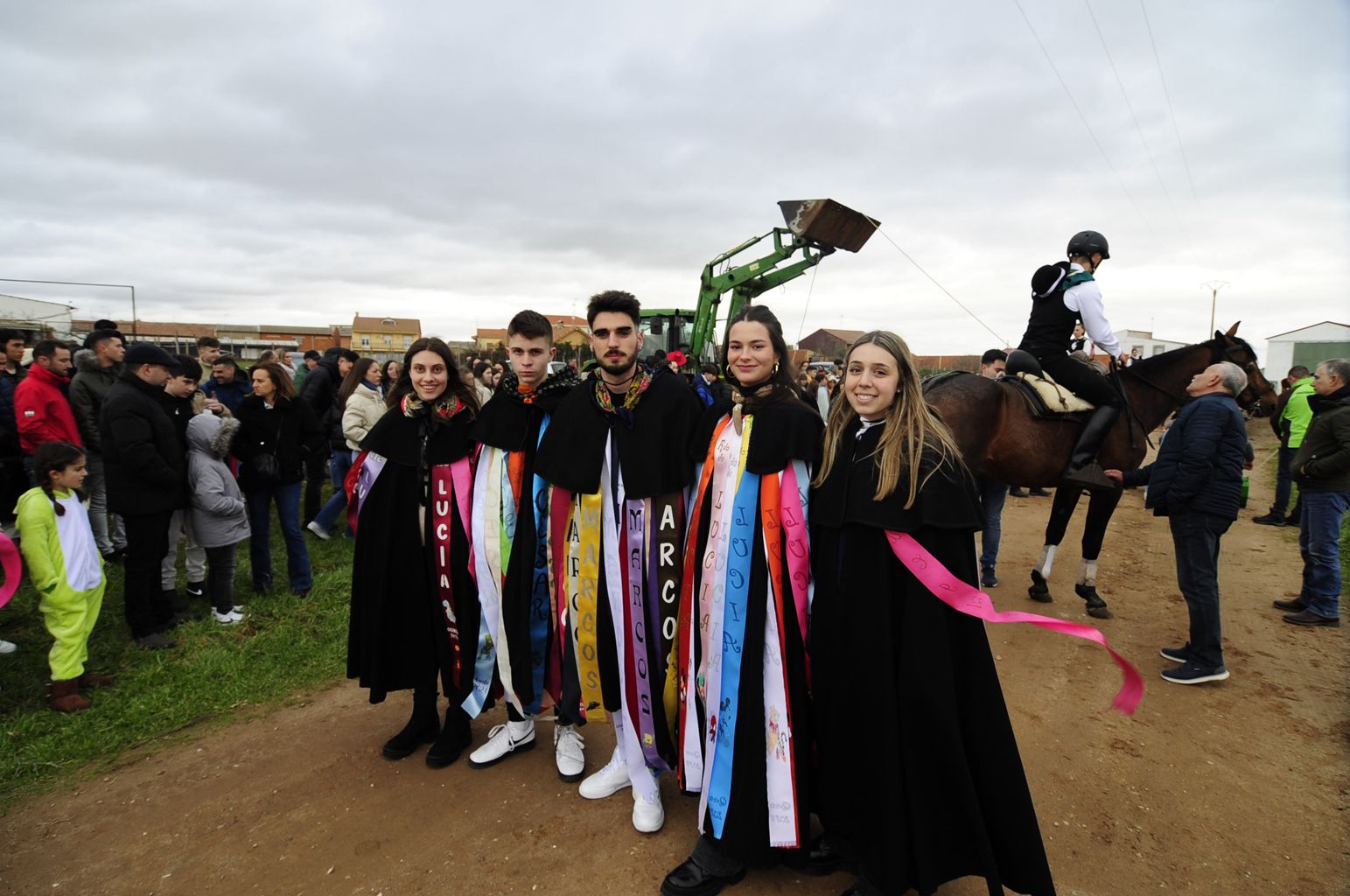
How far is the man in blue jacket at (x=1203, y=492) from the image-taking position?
12.9 ft

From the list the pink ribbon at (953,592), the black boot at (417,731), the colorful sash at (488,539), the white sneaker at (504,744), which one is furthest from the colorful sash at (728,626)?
the black boot at (417,731)

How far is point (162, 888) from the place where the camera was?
94.2 inches

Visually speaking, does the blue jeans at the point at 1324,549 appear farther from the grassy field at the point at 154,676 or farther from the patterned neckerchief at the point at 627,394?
the grassy field at the point at 154,676

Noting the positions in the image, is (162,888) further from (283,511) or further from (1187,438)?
(1187,438)

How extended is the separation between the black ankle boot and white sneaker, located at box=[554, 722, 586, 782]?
499 millimetres

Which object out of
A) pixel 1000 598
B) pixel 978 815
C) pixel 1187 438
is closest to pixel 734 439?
pixel 978 815

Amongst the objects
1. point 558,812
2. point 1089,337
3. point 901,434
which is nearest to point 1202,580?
point 1089,337

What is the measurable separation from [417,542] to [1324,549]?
6855 millimetres

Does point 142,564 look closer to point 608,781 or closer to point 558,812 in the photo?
point 558,812

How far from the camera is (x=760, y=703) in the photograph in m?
2.27

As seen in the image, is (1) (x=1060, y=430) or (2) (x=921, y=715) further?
(1) (x=1060, y=430)

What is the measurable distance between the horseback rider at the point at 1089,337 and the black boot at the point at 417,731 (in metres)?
5.32

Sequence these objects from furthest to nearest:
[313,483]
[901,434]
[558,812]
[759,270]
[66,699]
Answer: [759,270] < [313,483] < [66,699] < [558,812] < [901,434]

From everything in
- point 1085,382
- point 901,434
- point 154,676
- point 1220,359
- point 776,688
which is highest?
point 1220,359
